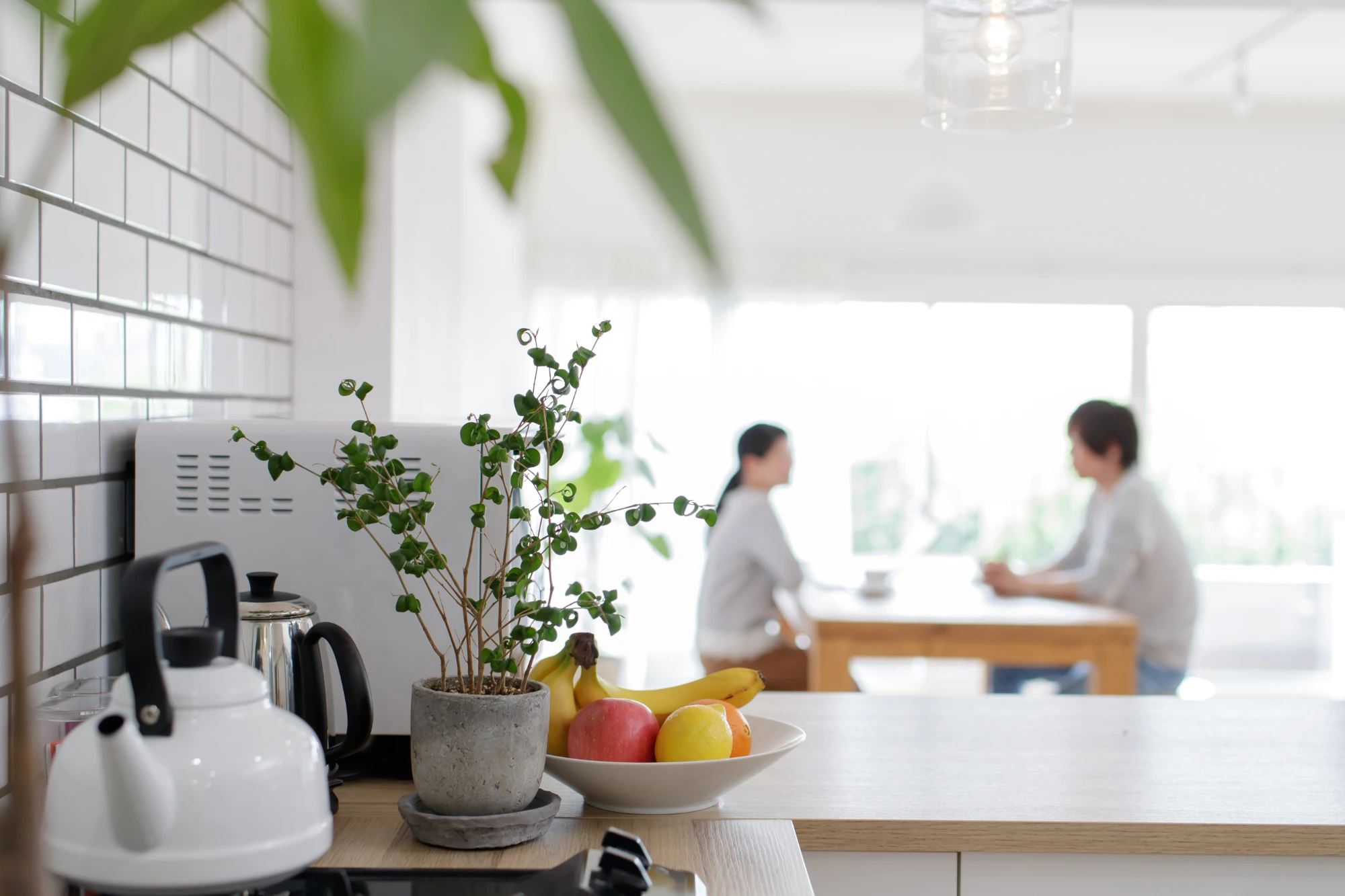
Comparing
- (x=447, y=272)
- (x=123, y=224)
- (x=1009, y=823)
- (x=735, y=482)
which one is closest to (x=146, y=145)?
(x=123, y=224)

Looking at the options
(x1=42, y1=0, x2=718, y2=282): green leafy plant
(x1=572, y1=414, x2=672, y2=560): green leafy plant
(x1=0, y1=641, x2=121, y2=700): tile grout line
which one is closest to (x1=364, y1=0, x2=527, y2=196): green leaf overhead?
(x1=42, y1=0, x2=718, y2=282): green leafy plant

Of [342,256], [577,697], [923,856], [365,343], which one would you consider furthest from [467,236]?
[342,256]

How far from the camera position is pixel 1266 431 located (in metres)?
5.36

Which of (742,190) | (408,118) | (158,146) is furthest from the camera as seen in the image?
(742,190)

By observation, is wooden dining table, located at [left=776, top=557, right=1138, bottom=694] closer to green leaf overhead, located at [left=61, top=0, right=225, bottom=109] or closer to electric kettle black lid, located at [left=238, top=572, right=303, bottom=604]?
electric kettle black lid, located at [left=238, top=572, right=303, bottom=604]

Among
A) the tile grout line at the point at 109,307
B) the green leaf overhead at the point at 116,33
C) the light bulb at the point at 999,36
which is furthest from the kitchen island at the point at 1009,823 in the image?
the light bulb at the point at 999,36

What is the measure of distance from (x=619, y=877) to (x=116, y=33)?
703 mm

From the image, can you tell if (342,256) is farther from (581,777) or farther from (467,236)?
(467,236)

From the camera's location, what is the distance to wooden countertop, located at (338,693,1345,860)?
3.72 feet

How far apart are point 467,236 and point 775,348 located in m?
2.41

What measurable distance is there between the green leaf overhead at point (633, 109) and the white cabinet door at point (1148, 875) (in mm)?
1061

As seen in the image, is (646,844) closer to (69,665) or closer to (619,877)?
(619,877)

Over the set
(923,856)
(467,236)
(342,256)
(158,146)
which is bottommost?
(923,856)

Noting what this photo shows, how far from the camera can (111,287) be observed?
117 centimetres
